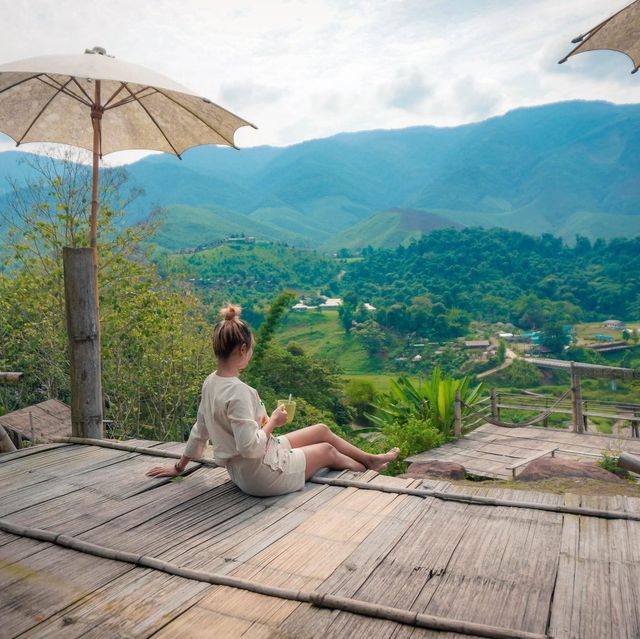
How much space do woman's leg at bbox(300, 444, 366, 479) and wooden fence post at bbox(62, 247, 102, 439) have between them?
1.44 meters

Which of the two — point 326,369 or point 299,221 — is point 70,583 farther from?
point 299,221

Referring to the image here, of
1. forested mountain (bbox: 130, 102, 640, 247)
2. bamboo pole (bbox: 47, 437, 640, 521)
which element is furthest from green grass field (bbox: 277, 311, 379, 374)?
forested mountain (bbox: 130, 102, 640, 247)

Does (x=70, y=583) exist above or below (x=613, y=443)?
above

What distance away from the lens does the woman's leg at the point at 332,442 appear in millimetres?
3066

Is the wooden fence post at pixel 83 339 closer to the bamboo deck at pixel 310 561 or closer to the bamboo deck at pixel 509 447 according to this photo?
the bamboo deck at pixel 310 561

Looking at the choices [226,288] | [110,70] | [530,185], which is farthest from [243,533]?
[530,185]

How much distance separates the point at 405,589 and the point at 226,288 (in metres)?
46.9

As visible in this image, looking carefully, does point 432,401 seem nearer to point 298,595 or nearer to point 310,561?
point 310,561

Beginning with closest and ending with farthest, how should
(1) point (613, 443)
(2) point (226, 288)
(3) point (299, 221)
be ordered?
(1) point (613, 443) → (2) point (226, 288) → (3) point (299, 221)

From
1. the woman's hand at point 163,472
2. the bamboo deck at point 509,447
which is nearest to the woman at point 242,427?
the woman's hand at point 163,472

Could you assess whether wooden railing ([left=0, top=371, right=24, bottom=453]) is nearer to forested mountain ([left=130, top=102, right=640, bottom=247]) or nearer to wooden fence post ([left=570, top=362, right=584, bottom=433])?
wooden fence post ([left=570, top=362, right=584, bottom=433])

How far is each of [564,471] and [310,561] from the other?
336cm

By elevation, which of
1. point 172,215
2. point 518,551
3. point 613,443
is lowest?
point 613,443

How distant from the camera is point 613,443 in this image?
772cm
